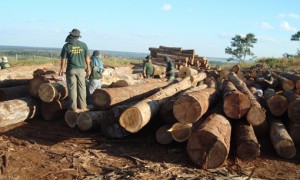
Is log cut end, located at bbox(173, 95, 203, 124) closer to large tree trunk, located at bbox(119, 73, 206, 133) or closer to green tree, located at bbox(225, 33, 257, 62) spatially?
large tree trunk, located at bbox(119, 73, 206, 133)

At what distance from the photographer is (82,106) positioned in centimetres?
853

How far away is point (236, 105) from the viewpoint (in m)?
7.13

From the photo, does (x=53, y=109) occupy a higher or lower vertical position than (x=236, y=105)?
lower

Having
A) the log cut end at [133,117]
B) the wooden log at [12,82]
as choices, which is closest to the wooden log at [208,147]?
the log cut end at [133,117]

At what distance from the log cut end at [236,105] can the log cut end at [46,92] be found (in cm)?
417

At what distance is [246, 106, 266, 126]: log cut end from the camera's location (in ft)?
23.7

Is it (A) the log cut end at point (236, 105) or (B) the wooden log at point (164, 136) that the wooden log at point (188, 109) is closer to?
(B) the wooden log at point (164, 136)

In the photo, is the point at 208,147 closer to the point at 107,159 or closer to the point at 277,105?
the point at 107,159

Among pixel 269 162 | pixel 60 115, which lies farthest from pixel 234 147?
pixel 60 115

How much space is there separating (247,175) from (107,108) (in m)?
3.62

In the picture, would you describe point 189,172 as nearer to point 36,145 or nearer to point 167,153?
point 167,153

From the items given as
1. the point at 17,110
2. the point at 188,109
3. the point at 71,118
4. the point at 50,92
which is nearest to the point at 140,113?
the point at 188,109

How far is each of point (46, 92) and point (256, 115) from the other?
16.3ft

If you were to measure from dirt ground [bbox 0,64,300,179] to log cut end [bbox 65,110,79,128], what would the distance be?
183 millimetres
